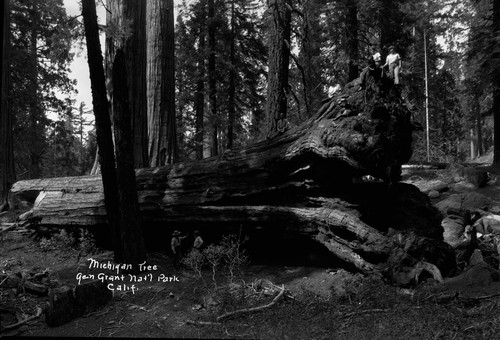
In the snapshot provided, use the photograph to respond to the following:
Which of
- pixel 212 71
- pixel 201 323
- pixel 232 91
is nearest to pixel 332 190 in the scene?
pixel 201 323

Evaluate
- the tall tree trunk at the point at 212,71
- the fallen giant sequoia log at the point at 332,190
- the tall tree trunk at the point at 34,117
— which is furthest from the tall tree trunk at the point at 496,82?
the tall tree trunk at the point at 34,117

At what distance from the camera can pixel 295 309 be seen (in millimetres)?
4781

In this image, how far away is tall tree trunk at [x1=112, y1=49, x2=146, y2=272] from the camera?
647cm

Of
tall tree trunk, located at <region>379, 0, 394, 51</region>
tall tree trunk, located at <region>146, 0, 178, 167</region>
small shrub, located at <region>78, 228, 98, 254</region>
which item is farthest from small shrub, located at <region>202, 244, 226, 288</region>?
tall tree trunk, located at <region>379, 0, 394, 51</region>

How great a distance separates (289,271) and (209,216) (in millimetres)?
1791

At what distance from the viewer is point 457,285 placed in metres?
4.84

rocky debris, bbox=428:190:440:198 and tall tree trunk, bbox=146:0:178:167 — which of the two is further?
rocky debris, bbox=428:190:440:198

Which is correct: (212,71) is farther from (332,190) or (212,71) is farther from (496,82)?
(332,190)

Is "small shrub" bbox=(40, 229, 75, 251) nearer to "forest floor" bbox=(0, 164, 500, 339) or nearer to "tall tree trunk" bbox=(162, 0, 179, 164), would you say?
"forest floor" bbox=(0, 164, 500, 339)

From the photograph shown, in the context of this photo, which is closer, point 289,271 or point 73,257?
point 289,271

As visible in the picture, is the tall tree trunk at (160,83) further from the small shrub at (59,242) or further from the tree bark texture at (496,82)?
the tree bark texture at (496,82)

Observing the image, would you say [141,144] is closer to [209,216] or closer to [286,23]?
[209,216]

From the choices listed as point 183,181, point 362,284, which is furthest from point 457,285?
point 183,181

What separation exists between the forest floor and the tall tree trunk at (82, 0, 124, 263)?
1.27 m
